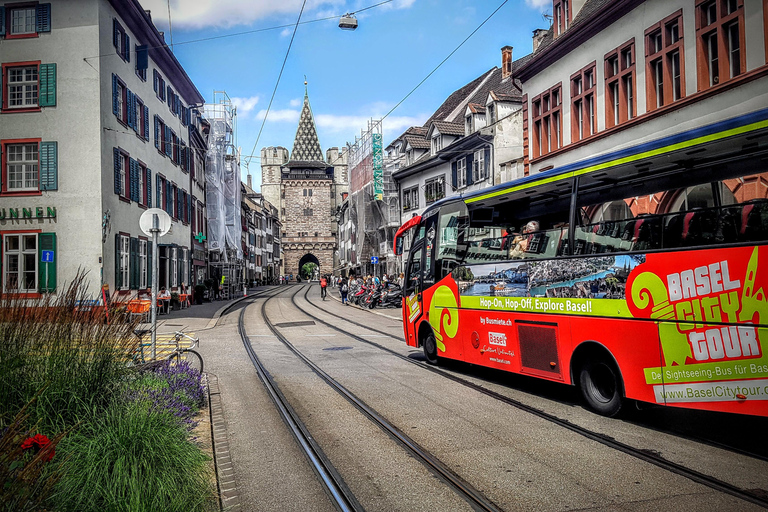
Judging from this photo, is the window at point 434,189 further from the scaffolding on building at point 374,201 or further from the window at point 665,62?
the window at point 665,62

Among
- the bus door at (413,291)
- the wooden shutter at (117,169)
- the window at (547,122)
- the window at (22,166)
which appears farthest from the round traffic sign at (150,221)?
the window at (547,122)

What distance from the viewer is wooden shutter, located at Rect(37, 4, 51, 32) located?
23234 mm

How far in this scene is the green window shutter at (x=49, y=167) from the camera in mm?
22938

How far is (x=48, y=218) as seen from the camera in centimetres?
2297

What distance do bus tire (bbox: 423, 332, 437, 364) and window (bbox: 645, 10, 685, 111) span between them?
9197mm

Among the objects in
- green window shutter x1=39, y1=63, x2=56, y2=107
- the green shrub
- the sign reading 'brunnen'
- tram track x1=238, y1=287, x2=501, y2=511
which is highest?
green window shutter x1=39, y1=63, x2=56, y2=107

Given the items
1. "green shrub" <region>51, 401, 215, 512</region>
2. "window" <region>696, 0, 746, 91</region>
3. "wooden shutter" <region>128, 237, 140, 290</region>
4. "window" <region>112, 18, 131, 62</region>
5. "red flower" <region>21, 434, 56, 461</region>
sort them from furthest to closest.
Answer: "wooden shutter" <region>128, 237, 140, 290</region>, "window" <region>112, 18, 131, 62</region>, "window" <region>696, 0, 746, 91</region>, "green shrub" <region>51, 401, 215, 512</region>, "red flower" <region>21, 434, 56, 461</region>

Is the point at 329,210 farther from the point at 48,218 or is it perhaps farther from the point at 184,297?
the point at 48,218

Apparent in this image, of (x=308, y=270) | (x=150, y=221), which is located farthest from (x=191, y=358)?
(x=308, y=270)

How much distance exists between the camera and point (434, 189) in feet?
127

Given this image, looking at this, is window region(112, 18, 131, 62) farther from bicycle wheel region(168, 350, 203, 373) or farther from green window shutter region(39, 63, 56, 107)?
bicycle wheel region(168, 350, 203, 373)

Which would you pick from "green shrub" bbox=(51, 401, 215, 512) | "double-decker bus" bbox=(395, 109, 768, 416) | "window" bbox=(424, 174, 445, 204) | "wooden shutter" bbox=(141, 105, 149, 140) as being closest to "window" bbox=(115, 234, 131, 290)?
"wooden shutter" bbox=(141, 105, 149, 140)

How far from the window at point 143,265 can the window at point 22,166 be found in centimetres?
556

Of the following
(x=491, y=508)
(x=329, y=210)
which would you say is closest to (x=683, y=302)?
(x=491, y=508)
